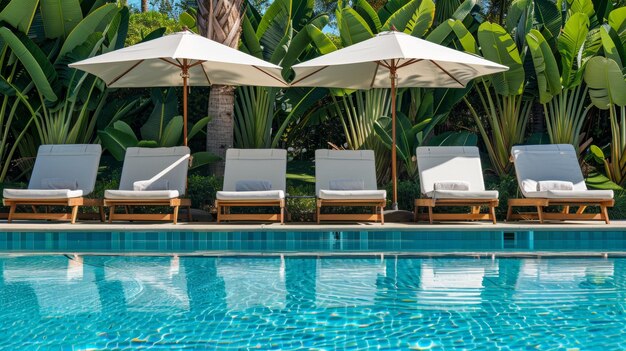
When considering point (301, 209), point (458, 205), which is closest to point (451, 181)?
point (458, 205)

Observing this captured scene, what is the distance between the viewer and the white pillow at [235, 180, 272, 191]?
8.88 m

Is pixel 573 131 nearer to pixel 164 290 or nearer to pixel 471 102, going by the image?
pixel 471 102

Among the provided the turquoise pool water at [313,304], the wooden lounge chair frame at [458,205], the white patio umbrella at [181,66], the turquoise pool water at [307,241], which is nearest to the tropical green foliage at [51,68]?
the white patio umbrella at [181,66]

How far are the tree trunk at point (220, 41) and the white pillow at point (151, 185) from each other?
177 cm

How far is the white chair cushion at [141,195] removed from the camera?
811 cm

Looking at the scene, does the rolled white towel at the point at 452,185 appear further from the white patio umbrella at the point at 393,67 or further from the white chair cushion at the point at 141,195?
the white chair cushion at the point at 141,195

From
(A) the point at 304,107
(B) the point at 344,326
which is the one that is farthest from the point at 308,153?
(B) the point at 344,326

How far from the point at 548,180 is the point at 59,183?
645 centimetres

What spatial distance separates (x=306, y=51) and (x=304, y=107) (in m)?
1.03

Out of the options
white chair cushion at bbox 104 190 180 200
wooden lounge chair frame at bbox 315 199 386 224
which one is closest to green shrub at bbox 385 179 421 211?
wooden lounge chair frame at bbox 315 199 386 224

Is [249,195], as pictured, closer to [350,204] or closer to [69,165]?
[350,204]

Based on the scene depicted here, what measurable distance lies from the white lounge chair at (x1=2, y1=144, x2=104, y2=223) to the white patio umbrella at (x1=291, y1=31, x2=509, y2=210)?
2985 millimetres

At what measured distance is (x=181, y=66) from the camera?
31.0ft

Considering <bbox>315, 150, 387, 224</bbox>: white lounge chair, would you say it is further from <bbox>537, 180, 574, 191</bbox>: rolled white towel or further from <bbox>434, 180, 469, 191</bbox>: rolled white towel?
<bbox>537, 180, 574, 191</bbox>: rolled white towel
